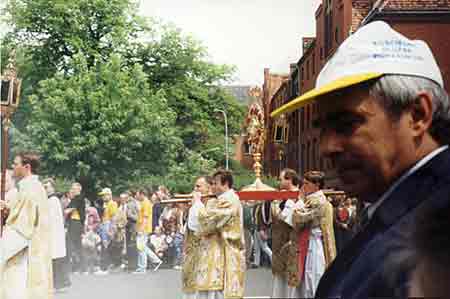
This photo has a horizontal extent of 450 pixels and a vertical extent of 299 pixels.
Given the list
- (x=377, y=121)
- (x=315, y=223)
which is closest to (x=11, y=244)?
(x=315, y=223)

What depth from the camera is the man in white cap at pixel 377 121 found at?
58 centimetres

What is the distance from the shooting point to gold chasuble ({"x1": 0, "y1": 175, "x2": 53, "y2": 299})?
167 inches

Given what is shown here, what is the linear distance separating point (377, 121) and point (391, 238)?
0.13m

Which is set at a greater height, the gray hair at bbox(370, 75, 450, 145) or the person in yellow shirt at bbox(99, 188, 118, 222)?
the gray hair at bbox(370, 75, 450, 145)

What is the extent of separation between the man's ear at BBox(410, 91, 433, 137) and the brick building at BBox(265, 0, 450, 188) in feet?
11.3

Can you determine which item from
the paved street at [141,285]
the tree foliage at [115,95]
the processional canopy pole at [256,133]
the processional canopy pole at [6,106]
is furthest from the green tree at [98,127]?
the paved street at [141,285]

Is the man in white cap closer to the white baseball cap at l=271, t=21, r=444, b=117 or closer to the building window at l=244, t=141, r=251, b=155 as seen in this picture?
the white baseball cap at l=271, t=21, r=444, b=117

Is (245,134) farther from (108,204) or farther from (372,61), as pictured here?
(372,61)

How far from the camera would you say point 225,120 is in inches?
199

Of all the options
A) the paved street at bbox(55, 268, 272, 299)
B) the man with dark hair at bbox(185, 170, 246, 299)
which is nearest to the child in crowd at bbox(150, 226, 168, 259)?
the paved street at bbox(55, 268, 272, 299)

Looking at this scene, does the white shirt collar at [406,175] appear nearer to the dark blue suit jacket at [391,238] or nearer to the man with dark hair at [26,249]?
the dark blue suit jacket at [391,238]

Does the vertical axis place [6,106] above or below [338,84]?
above

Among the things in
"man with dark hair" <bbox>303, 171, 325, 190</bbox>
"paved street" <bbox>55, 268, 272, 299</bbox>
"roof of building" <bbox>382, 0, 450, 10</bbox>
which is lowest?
"paved street" <bbox>55, 268, 272, 299</bbox>

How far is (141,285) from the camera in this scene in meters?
5.36
